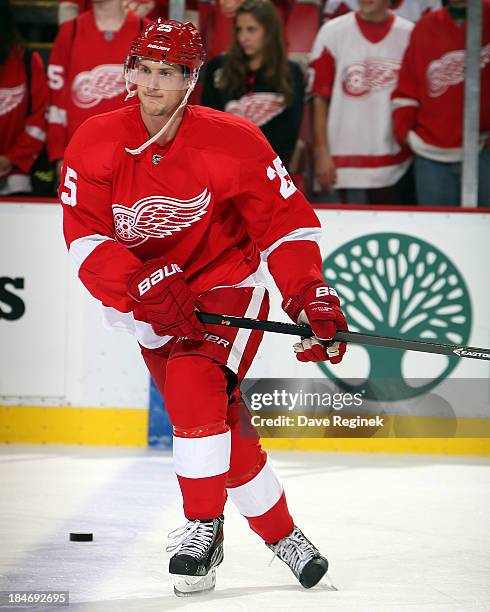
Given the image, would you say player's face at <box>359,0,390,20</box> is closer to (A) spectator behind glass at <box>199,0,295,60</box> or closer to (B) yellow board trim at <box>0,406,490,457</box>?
(A) spectator behind glass at <box>199,0,295,60</box>

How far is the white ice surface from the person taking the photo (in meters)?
2.36

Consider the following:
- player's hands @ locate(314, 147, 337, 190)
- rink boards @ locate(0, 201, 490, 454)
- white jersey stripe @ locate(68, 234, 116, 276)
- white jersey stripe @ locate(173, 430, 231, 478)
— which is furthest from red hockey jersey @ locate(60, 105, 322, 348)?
player's hands @ locate(314, 147, 337, 190)

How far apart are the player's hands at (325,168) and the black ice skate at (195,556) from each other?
240cm

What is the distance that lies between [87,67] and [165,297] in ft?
8.16

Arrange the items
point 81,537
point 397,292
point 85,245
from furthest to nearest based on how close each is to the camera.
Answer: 1. point 397,292
2. point 81,537
3. point 85,245

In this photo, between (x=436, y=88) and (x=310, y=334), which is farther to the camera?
(x=436, y=88)

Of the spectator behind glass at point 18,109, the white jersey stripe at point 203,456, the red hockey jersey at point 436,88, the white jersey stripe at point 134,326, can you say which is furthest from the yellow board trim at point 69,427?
the white jersey stripe at point 203,456

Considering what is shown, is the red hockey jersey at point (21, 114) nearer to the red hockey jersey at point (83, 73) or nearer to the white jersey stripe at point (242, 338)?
the red hockey jersey at point (83, 73)

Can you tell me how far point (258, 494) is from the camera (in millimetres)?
2455

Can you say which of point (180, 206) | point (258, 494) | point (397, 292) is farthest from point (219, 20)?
point (258, 494)

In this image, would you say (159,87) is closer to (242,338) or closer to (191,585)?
(242,338)

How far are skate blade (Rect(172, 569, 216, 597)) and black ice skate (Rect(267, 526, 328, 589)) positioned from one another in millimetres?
188

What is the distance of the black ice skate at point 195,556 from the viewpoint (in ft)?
7.65

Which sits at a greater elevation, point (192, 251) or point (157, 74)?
point (157, 74)
